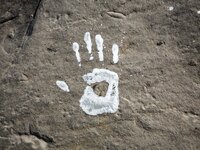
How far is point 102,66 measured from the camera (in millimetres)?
2049

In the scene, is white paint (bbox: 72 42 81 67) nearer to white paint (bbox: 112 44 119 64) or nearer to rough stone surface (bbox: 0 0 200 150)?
rough stone surface (bbox: 0 0 200 150)

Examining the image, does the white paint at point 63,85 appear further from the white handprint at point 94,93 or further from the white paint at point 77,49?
the white paint at point 77,49

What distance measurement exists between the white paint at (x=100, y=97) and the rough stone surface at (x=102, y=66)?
0.08ft

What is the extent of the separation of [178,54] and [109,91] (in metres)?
0.34

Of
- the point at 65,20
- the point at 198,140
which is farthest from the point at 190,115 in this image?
the point at 65,20

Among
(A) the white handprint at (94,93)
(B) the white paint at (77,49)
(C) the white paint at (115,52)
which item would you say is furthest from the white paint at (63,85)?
(C) the white paint at (115,52)

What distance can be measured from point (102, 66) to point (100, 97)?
14 cm

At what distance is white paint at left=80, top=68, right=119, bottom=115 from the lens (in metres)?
2.04

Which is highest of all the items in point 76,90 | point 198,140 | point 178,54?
point 178,54

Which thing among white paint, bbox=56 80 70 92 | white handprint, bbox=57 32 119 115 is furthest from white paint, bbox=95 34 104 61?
white paint, bbox=56 80 70 92

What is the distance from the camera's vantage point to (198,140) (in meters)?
1.96

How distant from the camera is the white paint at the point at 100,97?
2.04m

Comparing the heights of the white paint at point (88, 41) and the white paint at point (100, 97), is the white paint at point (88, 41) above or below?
above

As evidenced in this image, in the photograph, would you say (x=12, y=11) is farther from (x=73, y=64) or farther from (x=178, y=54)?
(x=178, y=54)
